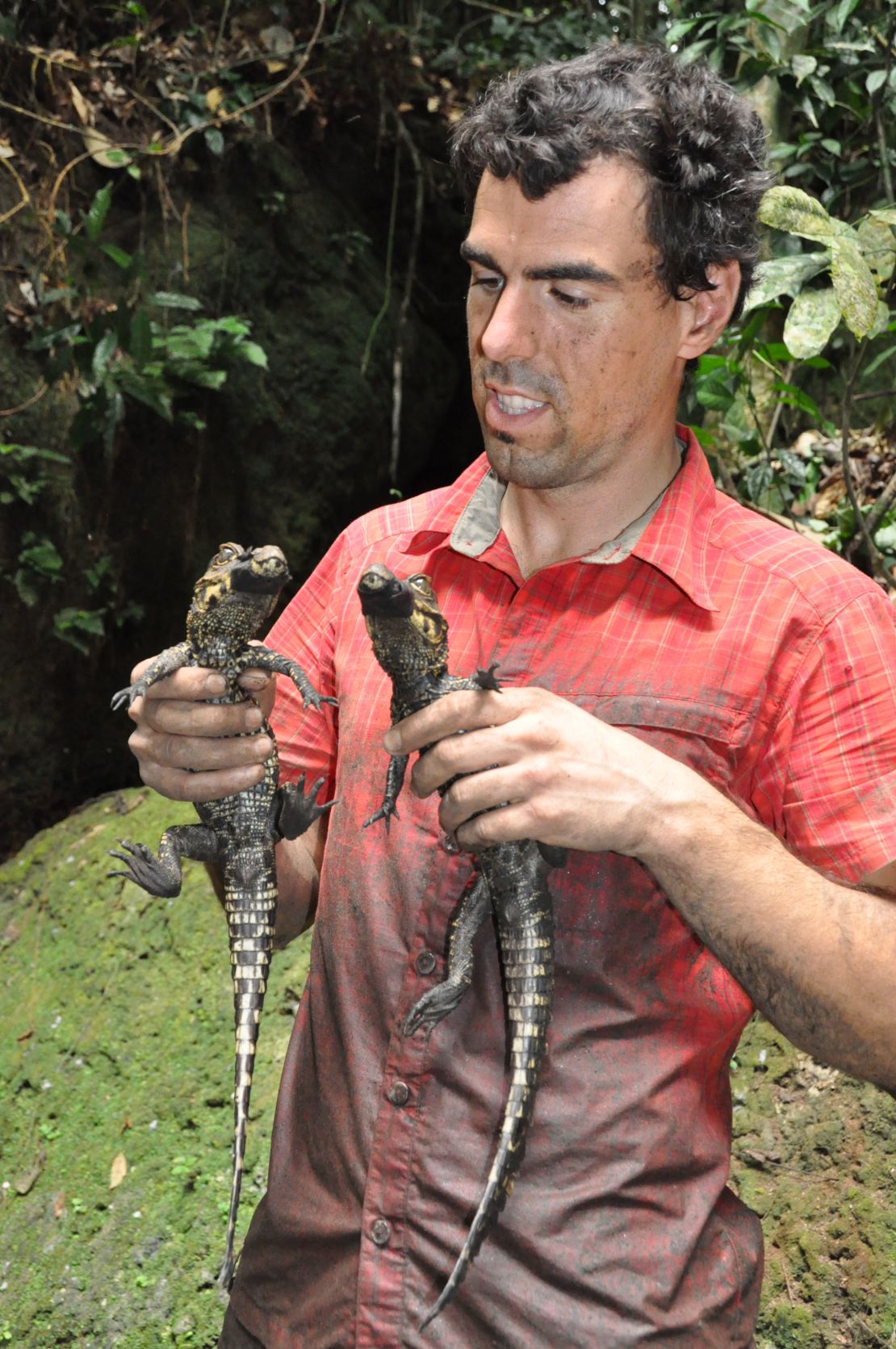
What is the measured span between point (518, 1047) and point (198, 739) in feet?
2.32

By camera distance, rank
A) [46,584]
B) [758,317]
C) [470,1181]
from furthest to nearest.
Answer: [46,584] < [758,317] < [470,1181]

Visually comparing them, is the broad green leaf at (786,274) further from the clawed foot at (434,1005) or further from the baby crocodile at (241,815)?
the clawed foot at (434,1005)

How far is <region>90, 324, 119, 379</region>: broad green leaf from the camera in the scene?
4977 millimetres

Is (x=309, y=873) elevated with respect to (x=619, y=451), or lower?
lower

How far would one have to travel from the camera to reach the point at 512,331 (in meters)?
1.98

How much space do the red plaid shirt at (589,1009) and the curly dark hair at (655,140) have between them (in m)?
0.43

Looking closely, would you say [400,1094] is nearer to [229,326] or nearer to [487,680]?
[487,680]

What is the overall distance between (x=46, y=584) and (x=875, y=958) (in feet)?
14.3

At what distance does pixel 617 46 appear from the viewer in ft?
7.55

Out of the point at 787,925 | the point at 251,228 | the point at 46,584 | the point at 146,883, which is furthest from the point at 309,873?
the point at 251,228

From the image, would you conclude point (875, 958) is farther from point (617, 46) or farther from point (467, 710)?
point (617, 46)

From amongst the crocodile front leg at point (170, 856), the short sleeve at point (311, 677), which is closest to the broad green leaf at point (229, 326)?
the short sleeve at point (311, 677)

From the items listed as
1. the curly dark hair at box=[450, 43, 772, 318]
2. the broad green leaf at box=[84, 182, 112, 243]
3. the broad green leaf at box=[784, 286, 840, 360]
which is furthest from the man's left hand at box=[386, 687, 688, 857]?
the broad green leaf at box=[84, 182, 112, 243]

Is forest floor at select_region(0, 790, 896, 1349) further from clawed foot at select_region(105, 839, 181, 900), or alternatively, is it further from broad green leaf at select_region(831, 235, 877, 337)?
broad green leaf at select_region(831, 235, 877, 337)
